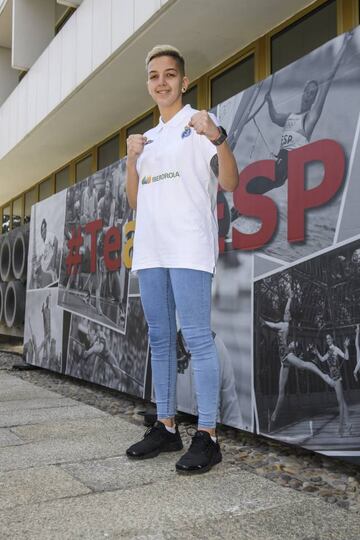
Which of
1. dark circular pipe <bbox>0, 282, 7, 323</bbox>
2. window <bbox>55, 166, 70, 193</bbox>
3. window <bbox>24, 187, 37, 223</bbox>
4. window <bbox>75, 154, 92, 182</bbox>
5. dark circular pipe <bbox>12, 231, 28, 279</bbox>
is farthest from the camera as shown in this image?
window <bbox>24, 187, 37, 223</bbox>

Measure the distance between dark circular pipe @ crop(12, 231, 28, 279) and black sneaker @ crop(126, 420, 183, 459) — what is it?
6.43 metres

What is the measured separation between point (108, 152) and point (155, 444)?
901 cm

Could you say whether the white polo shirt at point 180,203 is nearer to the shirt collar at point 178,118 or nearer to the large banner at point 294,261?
the shirt collar at point 178,118

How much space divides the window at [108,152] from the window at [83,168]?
1.65 ft

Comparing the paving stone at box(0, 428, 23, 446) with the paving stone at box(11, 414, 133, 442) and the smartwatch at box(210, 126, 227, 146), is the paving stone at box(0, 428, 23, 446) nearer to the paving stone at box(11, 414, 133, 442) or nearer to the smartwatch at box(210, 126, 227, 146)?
the paving stone at box(11, 414, 133, 442)

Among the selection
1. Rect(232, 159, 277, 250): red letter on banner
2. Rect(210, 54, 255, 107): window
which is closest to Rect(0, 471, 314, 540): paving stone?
Rect(232, 159, 277, 250): red letter on banner

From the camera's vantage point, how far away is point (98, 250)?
16.4 feet

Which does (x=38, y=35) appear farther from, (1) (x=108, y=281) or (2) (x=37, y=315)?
(1) (x=108, y=281)

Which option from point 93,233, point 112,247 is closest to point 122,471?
point 112,247

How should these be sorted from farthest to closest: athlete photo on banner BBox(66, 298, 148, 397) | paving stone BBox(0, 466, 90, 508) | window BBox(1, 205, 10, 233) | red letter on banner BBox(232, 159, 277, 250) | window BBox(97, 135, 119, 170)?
window BBox(1, 205, 10, 233)
window BBox(97, 135, 119, 170)
athlete photo on banner BBox(66, 298, 148, 397)
red letter on banner BBox(232, 159, 277, 250)
paving stone BBox(0, 466, 90, 508)

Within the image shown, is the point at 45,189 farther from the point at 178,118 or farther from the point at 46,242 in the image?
the point at 178,118

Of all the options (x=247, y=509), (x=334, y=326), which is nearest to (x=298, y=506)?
(x=247, y=509)

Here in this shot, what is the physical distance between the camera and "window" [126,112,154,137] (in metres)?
9.27

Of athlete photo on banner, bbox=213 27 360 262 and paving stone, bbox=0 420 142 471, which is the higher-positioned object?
athlete photo on banner, bbox=213 27 360 262
